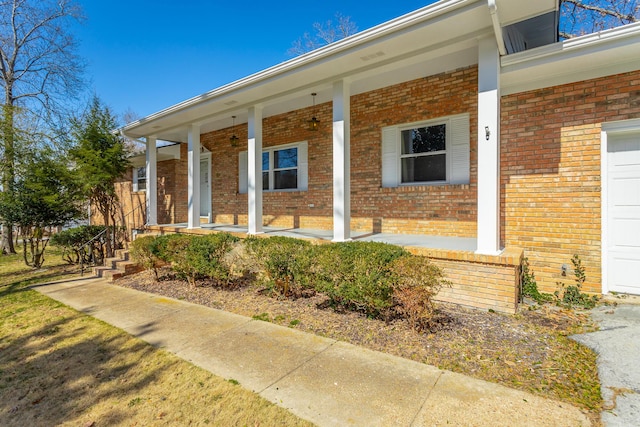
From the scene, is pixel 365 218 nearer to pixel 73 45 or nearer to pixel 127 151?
pixel 127 151

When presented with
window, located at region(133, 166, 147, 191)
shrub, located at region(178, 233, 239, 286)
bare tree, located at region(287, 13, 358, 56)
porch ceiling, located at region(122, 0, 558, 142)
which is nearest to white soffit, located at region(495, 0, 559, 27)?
porch ceiling, located at region(122, 0, 558, 142)

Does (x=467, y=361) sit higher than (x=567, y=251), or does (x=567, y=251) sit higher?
(x=567, y=251)

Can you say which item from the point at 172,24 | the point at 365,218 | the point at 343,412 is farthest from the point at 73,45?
the point at 343,412

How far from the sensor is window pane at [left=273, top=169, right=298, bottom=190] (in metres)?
9.28

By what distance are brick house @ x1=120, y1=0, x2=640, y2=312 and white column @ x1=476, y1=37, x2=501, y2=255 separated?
2cm

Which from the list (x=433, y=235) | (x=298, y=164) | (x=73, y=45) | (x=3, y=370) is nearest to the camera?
(x=3, y=370)

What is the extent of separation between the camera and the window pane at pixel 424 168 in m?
6.77

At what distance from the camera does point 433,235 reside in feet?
21.8

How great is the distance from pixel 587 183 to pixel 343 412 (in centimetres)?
A: 510

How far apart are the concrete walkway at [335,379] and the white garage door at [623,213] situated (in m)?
3.65

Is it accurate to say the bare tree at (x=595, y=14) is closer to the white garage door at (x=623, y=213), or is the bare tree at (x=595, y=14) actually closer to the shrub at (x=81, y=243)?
the white garage door at (x=623, y=213)

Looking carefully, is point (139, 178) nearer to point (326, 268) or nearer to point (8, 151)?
point (8, 151)

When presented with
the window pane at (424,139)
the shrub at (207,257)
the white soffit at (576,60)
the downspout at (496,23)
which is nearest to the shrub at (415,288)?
the downspout at (496,23)

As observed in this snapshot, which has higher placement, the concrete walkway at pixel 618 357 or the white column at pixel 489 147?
the white column at pixel 489 147
